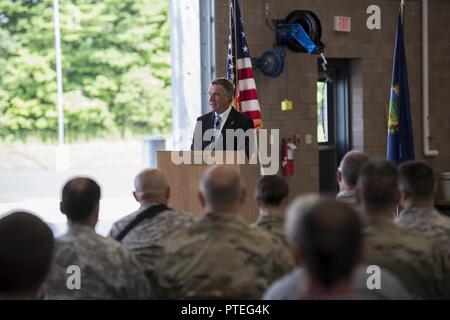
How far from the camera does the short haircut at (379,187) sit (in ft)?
9.55

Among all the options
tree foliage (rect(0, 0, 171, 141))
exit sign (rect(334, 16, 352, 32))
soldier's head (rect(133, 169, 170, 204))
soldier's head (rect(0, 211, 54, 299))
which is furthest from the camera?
tree foliage (rect(0, 0, 171, 141))

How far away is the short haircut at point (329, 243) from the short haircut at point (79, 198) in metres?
1.46

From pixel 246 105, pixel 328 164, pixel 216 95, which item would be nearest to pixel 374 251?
pixel 216 95

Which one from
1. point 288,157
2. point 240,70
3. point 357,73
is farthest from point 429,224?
point 357,73

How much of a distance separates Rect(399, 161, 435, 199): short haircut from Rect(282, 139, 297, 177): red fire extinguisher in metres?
4.86

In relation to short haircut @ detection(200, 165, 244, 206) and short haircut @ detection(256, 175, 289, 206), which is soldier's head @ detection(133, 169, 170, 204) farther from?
short haircut @ detection(200, 165, 244, 206)

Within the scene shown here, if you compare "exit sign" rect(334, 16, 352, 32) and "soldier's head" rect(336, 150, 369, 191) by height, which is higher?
"exit sign" rect(334, 16, 352, 32)

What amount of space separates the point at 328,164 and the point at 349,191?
5.16 meters

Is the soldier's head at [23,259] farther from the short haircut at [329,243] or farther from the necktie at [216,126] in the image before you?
the necktie at [216,126]

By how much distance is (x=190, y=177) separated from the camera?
15.6ft

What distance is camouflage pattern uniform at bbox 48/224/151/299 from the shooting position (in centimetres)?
287

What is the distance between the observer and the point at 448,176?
9.34 meters

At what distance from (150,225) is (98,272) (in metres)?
0.58

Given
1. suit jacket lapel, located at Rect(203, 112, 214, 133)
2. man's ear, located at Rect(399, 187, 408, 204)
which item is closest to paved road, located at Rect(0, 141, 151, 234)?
suit jacket lapel, located at Rect(203, 112, 214, 133)
